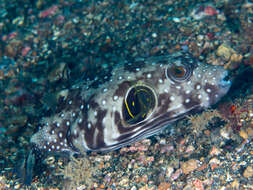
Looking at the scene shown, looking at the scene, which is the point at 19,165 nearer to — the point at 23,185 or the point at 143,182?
the point at 23,185

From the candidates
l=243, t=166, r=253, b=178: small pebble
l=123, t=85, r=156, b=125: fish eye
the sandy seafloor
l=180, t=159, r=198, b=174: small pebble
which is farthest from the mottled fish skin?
l=243, t=166, r=253, b=178: small pebble

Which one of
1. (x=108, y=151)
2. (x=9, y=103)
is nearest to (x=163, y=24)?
(x=108, y=151)

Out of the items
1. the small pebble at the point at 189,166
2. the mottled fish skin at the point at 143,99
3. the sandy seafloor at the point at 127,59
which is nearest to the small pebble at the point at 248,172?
the sandy seafloor at the point at 127,59

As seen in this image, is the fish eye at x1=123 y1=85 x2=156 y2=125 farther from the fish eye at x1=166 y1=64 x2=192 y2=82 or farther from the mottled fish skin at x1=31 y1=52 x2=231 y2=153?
the fish eye at x1=166 y1=64 x2=192 y2=82

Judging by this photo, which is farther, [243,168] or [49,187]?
[49,187]

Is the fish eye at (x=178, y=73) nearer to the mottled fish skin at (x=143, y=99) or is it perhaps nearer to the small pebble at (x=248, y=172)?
the mottled fish skin at (x=143, y=99)

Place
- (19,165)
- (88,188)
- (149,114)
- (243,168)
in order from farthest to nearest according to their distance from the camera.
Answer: (19,165), (88,188), (149,114), (243,168)

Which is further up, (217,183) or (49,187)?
(49,187)
